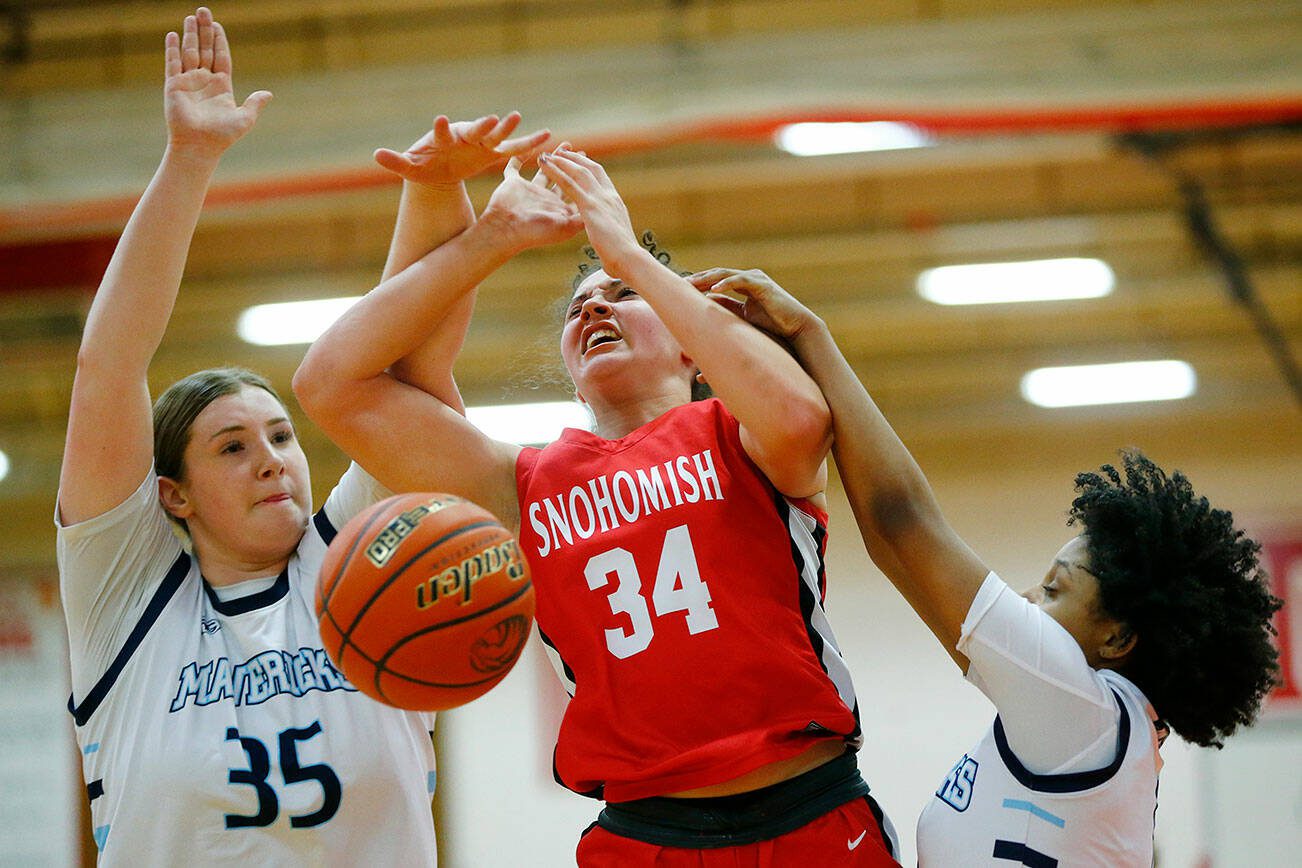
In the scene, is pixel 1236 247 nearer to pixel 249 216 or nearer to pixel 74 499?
pixel 249 216

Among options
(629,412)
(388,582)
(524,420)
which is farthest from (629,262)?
(524,420)

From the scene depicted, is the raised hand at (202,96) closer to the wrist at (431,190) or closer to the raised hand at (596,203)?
the wrist at (431,190)

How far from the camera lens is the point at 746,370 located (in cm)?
252

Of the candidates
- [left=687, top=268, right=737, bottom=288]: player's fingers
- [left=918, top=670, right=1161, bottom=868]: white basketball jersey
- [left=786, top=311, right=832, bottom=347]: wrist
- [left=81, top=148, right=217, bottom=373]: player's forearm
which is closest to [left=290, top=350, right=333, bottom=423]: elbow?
[left=81, top=148, right=217, bottom=373]: player's forearm

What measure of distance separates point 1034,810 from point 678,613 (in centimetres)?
70

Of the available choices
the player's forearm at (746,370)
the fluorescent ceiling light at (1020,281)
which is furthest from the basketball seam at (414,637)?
the fluorescent ceiling light at (1020,281)

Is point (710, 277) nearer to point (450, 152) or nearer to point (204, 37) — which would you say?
point (450, 152)

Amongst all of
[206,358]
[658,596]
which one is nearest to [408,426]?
[658,596]

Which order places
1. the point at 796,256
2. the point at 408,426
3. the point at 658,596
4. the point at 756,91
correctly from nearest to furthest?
1. the point at 658,596
2. the point at 408,426
3. the point at 756,91
4. the point at 796,256

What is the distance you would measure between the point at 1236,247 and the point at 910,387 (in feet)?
8.80

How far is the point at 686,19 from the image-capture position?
298 inches

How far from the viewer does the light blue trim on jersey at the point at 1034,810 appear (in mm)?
2422

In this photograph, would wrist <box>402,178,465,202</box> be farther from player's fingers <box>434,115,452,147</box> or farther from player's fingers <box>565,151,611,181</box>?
player's fingers <box>565,151,611,181</box>

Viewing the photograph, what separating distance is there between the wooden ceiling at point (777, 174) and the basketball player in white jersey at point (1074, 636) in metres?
1.08
